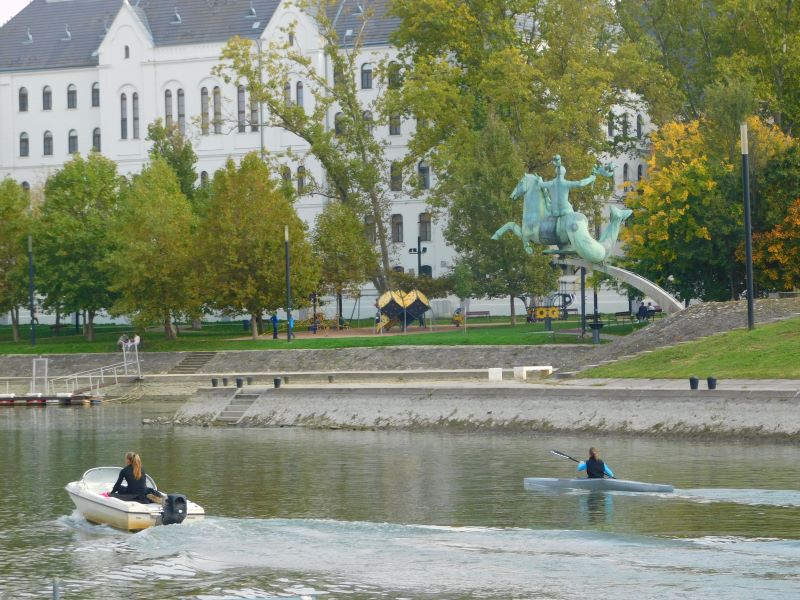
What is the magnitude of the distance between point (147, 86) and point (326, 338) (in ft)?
151

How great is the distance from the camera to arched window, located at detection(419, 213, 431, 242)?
11212 cm

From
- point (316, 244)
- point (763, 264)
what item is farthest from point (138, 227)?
point (763, 264)

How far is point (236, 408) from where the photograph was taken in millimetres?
58531

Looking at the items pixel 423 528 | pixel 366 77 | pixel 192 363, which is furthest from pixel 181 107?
pixel 423 528

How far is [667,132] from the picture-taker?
76.9 m

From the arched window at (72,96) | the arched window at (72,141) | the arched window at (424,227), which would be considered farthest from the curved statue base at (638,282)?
the arched window at (72,96)

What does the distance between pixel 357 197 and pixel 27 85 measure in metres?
42.6

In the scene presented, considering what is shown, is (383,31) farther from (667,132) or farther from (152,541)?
(152,541)

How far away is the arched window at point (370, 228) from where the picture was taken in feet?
325

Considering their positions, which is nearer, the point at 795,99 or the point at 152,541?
the point at 152,541

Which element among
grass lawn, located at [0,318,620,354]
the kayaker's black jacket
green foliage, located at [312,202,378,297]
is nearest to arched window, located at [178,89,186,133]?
grass lawn, located at [0,318,620,354]

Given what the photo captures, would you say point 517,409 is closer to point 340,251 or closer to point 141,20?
point 340,251

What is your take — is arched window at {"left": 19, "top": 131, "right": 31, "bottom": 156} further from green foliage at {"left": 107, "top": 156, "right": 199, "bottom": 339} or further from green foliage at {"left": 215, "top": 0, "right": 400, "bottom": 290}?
green foliage at {"left": 107, "top": 156, "right": 199, "bottom": 339}

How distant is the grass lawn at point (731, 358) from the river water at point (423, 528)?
6158 mm
